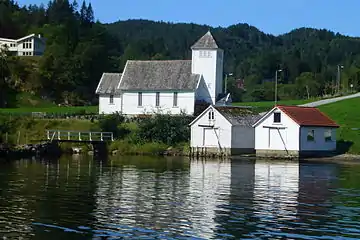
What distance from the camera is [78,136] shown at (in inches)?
2904

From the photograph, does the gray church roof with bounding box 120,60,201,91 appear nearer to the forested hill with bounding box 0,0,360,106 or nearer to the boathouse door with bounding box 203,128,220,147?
the boathouse door with bounding box 203,128,220,147

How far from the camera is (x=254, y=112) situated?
76.1 m

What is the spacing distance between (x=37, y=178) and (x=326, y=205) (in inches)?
725

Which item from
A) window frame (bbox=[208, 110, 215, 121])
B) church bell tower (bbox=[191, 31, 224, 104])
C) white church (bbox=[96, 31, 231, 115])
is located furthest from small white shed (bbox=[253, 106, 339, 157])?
church bell tower (bbox=[191, 31, 224, 104])

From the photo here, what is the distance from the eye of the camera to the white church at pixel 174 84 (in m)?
87.7

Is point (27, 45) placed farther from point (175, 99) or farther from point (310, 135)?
point (310, 135)

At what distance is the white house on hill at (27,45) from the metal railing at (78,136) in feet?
248

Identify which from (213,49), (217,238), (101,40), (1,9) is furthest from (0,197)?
(1,9)

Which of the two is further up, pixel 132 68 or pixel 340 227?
pixel 132 68

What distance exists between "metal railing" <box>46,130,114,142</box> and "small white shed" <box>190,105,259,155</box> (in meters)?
9.31

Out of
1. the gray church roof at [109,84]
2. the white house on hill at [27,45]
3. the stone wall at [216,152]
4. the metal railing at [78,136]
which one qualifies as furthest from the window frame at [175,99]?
the white house on hill at [27,45]

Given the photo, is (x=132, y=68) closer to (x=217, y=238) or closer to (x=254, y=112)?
(x=254, y=112)

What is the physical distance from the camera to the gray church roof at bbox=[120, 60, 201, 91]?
88.0 m

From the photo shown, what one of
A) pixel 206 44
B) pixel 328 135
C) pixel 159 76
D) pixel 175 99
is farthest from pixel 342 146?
pixel 159 76
